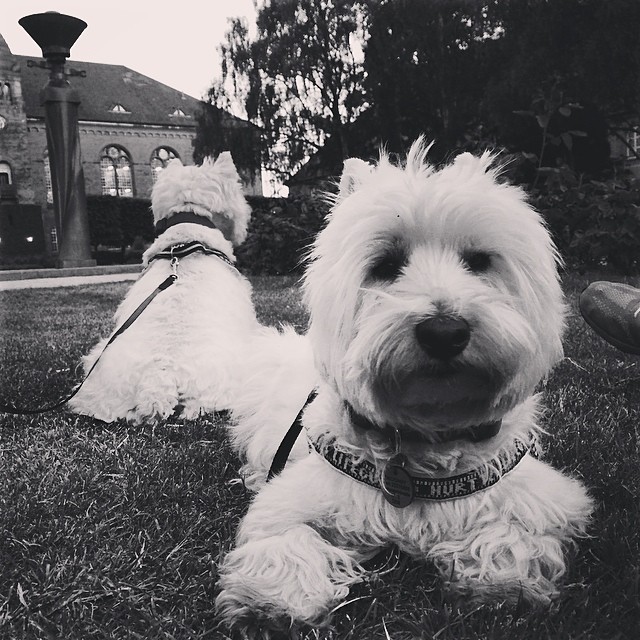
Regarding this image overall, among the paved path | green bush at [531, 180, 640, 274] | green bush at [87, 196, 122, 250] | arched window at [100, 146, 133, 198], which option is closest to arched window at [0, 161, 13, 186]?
arched window at [100, 146, 133, 198]

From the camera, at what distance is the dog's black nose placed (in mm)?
1500

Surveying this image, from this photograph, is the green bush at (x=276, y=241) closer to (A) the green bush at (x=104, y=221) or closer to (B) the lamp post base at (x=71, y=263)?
(B) the lamp post base at (x=71, y=263)

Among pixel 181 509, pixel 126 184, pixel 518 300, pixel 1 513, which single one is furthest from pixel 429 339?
pixel 126 184

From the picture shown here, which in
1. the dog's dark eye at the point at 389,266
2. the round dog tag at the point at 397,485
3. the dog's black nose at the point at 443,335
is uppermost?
the dog's dark eye at the point at 389,266

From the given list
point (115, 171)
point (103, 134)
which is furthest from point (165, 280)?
point (115, 171)

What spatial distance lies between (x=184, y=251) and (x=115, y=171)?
50964 mm

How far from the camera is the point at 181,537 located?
2135 millimetres

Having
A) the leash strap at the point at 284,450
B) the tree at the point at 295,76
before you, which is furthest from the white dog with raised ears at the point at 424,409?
the tree at the point at 295,76

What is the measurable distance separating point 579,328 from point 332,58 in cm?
2962

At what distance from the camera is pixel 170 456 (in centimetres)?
291

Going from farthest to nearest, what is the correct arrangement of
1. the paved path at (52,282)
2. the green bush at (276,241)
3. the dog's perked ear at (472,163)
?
1. the paved path at (52,282)
2. the green bush at (276,241)
3. the dog's perked ear at (472,163)

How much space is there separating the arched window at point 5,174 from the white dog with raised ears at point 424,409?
159 feet

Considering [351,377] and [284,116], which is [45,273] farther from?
[284,116]

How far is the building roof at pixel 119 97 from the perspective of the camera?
46.5 meters
